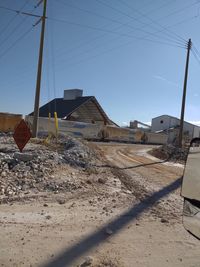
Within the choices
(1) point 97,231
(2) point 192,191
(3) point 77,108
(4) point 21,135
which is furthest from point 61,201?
(3) point 77,108

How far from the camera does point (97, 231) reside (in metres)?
5.53

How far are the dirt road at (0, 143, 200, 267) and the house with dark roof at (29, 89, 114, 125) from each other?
4101cm

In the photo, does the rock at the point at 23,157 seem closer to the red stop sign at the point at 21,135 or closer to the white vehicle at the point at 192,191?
the red stop sign at the point at 21,135

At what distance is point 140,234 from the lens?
553cm

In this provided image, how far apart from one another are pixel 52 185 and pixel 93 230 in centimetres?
293

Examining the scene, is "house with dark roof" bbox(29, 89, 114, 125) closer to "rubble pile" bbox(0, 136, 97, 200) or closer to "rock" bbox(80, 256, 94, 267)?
"rubble pile" bbox(0, 136, 97, 200)

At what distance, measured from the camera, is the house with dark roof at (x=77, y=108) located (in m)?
50.2

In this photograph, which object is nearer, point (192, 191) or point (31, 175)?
point (192, 191)

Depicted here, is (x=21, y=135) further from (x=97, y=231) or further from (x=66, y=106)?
(x=66, y=106)

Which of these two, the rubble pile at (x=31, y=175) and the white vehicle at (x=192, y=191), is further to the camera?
the rubble pile at (x=31, y=175)

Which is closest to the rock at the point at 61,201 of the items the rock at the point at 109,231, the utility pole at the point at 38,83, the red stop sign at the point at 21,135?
the rock at the point at 109,231

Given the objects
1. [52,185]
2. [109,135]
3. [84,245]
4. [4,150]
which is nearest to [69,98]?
[109,135]

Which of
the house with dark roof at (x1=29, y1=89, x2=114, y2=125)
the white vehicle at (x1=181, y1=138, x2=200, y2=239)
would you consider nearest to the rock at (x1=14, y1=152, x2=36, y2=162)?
the white vehicle at (x1=181, y1=138, x2=200, y2=239)

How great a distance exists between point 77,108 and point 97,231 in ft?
145
